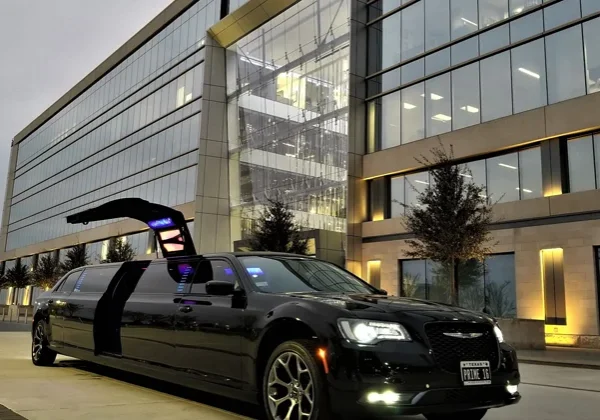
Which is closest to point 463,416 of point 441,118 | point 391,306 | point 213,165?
point 391,306

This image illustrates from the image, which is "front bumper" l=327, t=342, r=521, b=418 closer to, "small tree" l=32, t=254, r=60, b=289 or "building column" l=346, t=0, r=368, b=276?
"building column" l=346, t=0, r=368, b=276

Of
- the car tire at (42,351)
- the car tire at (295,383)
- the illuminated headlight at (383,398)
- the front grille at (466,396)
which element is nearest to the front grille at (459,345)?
the front grille at (466,396)

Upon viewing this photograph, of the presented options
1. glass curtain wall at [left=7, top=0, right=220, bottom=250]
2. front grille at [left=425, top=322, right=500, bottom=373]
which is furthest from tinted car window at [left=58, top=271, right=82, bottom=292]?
glass curtain wall at [left=7, top=0, right=220, bottom=250]

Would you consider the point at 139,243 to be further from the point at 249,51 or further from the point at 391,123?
the point at 391,123

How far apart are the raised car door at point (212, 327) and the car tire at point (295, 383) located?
484 millimetres

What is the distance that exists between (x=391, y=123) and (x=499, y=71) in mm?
6386

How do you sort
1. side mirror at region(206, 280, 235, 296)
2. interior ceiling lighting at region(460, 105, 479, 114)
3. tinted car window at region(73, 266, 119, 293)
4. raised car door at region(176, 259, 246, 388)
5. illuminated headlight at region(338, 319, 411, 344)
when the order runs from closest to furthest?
illuminated headlight at region(338, 319, 411, 344) → raised car door at region(176, 259, 246, 388) → side mirror at region(206, 280, 235, 296) → tinted car window at region(73, 266, 119, 293) → interior ceiling lighting at region(460, 105, 479, 114)

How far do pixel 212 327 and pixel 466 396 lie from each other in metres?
2.48

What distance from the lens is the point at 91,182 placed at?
5762 cm

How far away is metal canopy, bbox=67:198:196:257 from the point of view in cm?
1348

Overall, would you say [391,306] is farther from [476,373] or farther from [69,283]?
[69,283]

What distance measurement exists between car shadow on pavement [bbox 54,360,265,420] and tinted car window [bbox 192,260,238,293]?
127cm

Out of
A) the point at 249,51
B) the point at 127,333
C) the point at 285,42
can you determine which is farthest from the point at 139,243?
the point at 127,333

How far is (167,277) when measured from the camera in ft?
21.8
